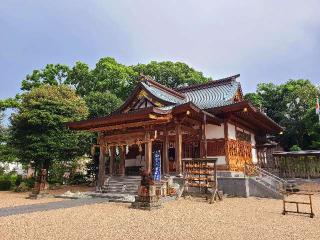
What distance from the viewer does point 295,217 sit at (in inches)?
385

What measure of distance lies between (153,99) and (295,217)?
12452mm

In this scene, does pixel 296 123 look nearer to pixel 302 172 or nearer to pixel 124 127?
pixel 302 172

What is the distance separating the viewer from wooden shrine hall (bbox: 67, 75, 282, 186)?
51.4 ft

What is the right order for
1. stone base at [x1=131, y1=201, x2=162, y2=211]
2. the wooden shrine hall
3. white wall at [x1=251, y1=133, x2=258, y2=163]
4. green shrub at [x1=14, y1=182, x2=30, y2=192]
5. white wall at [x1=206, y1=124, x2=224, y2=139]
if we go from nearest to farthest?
stone base at [x1=131, y1=201, x2=162, y2=211]
the wooden shrine hall
white wall at [x1=206, y1=124, x2=224, y2=139]
green shrub at [x1=14, y1=182, x2=30, y2=192]
white wall at [x1=251, y1=133, x2=258, y2=163]

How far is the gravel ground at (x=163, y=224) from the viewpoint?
7137mm

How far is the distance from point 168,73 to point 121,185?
34.1 m

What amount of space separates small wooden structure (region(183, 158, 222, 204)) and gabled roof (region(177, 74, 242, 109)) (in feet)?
22.5

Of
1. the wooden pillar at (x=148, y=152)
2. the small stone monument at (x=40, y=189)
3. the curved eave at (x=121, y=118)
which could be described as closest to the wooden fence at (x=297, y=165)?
the wooden pillar at (x=148, y=152)

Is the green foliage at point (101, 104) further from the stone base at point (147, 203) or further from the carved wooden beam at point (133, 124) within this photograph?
the stone base at point (147, 203)

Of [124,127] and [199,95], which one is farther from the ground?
[199,95]

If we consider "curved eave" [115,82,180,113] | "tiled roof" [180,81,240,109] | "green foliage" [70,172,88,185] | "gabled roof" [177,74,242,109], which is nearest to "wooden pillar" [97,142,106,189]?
"curved eave" [115,82,180,113]

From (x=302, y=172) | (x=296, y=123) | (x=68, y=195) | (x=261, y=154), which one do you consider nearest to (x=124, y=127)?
(x=68, y=195)

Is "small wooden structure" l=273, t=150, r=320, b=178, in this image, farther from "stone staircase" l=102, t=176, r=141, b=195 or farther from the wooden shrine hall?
"stone staircase" l=102, t=176, r=141, b=195

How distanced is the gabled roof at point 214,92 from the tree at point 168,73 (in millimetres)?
22532
